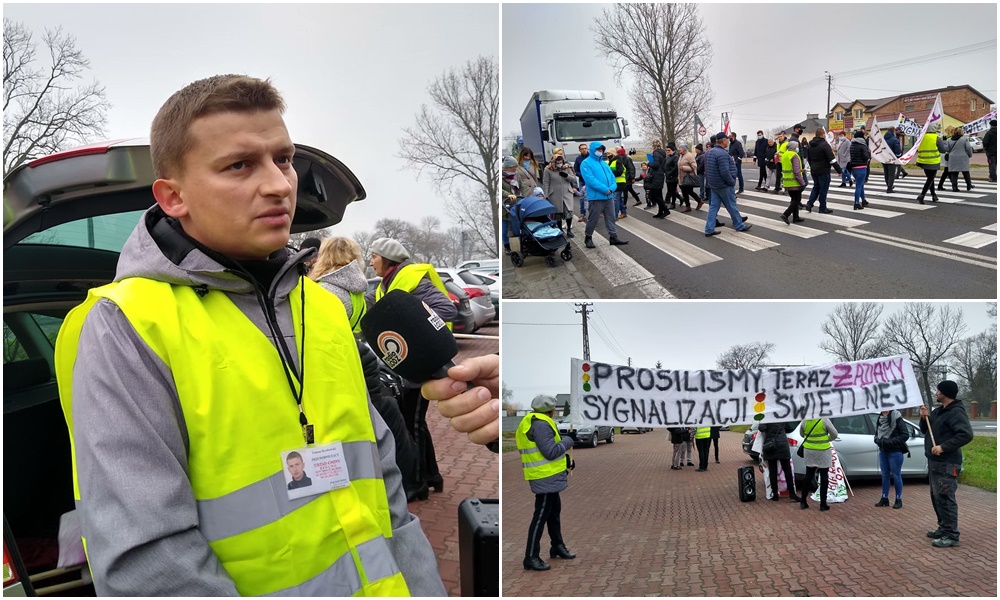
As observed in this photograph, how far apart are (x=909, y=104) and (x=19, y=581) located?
14.8 metres

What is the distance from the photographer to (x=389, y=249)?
14.8 ft

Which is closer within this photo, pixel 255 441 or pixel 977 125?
pixel 255 441

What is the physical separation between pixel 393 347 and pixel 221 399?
0.47 m

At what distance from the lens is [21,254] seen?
221 cm

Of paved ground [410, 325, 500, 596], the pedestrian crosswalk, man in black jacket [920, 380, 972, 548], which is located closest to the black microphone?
paved ground [410, 325, 500, 596]

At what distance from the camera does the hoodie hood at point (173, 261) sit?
4.00ft

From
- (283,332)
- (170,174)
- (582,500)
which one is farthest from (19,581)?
A: (582,500)

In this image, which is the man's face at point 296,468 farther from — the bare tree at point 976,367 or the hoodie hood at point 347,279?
the bare tree at point 976,367

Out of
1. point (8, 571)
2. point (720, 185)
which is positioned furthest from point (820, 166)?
point (8, 571)

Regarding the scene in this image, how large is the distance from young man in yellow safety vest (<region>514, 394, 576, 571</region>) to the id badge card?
3.74 metres

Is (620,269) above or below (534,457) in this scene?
above

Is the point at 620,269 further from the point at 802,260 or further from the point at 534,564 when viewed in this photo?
the point at 534,564

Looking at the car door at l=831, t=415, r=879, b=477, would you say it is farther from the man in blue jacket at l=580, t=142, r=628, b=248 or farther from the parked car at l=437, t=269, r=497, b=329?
the parked car at l=437, t=269, r=497, b=329

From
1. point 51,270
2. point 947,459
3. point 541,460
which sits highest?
point 51,270
